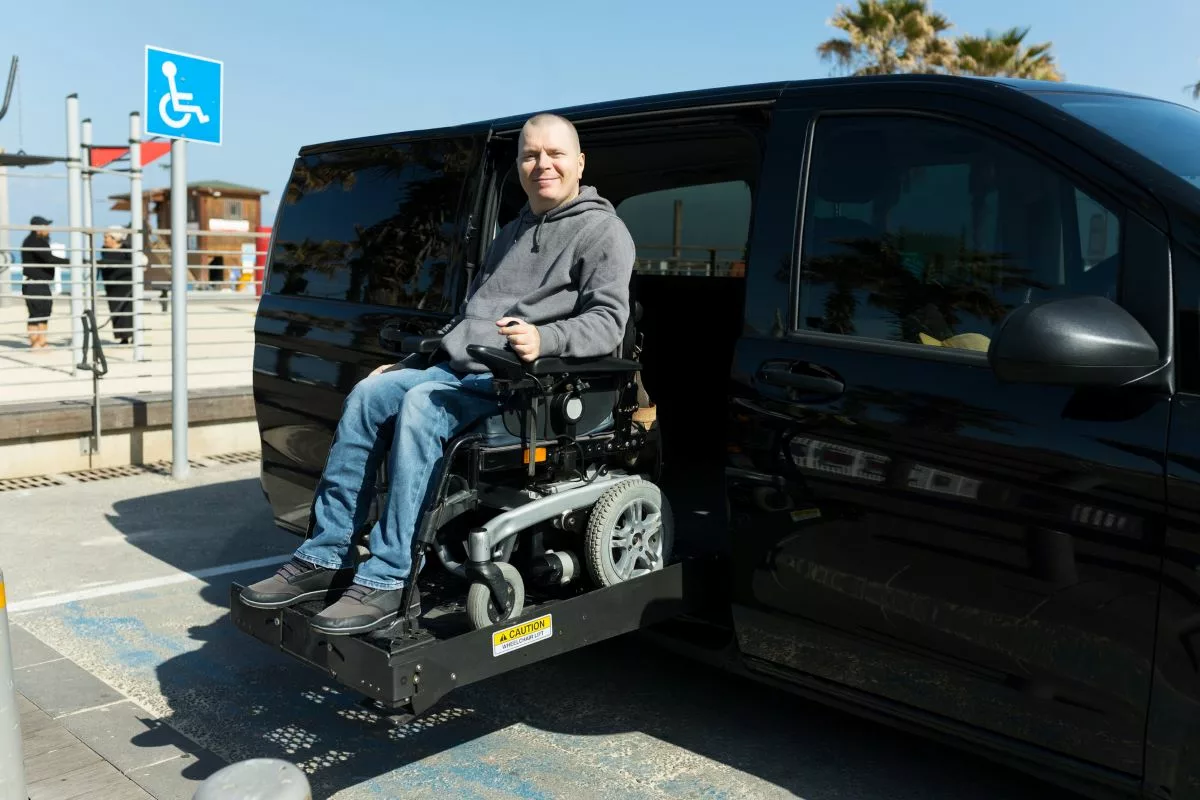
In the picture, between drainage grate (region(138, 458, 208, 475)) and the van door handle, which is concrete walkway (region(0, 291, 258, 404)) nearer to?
drainage grate (region(138, 458, 208, 475))

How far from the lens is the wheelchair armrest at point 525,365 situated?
124 inches

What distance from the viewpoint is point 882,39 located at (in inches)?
1031

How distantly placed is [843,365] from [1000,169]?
2.12 ft

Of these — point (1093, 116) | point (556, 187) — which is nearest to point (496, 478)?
point (556, 187)

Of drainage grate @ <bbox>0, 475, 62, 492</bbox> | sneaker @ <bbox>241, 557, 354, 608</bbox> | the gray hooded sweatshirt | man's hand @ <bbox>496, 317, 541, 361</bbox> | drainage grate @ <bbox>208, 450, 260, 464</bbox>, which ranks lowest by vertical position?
drainage grate @ <bbox>0, 475, 62, 492</bbox>

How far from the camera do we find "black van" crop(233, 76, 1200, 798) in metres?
2.53

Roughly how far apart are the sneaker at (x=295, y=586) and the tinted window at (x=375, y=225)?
4.09ft

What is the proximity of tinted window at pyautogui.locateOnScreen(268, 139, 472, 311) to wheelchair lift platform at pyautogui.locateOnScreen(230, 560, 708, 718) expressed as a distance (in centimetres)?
140

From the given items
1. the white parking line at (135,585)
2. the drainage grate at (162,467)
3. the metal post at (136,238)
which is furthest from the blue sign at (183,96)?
the white parking line at (135,585)

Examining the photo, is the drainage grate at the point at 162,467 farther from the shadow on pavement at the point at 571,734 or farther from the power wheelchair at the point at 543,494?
the power wheelchair at the point at 543,494

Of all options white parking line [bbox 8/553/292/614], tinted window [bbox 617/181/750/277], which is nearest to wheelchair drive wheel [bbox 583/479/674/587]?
tinted window [bbox 617/181/750/277]

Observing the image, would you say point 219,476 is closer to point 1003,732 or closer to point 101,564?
point 101,564

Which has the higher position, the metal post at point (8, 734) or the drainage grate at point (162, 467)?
the metal post at point (8, 734)

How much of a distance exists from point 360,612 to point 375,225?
2.09 meters
